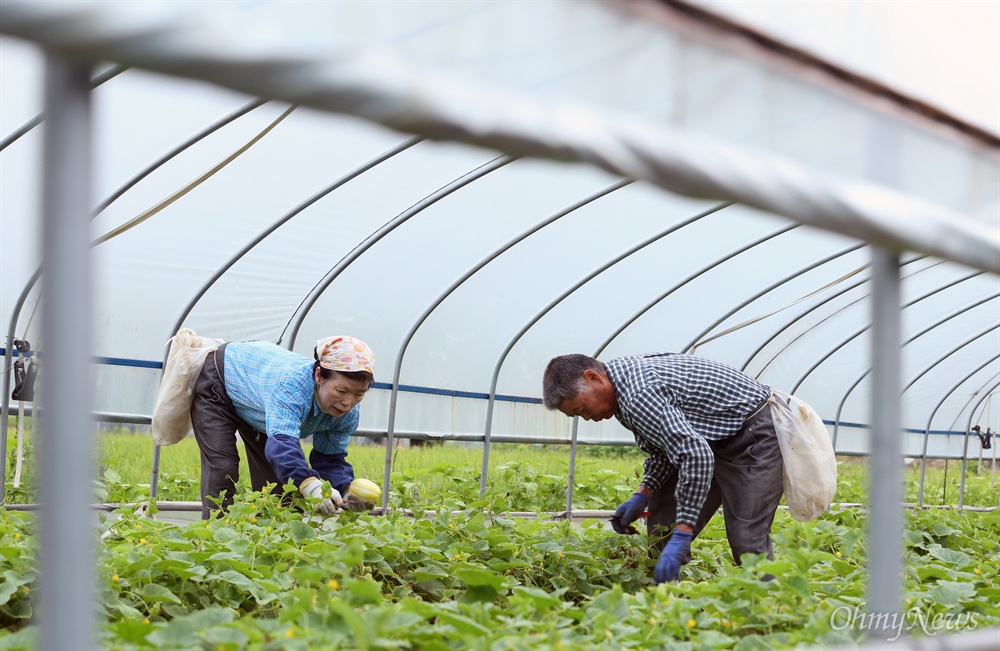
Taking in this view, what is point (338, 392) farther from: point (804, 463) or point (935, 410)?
point (935, 410)

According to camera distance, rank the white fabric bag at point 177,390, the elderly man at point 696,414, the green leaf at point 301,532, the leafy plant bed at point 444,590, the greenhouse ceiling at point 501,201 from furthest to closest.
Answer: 1. the white fabric bag at point 177,390
2. the elderly man at point 696,414
3. the green leaf at point 301,532
4. the leafy plant bed at point 444,590
5. the greenhouse ceiling at point 501,201

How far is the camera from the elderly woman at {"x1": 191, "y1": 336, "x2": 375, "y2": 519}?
3.95 metres

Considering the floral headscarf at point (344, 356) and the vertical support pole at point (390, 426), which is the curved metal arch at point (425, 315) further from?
the floral headscarf at point (344, 356)

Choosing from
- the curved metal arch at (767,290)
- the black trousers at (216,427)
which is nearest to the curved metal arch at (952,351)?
the curved metal arch at (767,290)

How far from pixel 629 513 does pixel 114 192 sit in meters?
3.14

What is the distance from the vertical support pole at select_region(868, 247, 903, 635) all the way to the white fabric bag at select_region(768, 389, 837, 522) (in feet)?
8.67

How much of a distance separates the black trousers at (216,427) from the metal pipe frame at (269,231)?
1251 millimetres

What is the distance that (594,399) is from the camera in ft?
11.9

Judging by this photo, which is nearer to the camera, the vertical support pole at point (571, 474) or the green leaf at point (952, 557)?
the green leaf at point (952, 557)

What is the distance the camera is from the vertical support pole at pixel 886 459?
3.72ft

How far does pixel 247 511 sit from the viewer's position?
349 cm

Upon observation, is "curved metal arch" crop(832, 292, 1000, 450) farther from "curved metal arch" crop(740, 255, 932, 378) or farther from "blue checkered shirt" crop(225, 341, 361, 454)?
"blue checkered shirt" crop(225, 341, 361, 454)

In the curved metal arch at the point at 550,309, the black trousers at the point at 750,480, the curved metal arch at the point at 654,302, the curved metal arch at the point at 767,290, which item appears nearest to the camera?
the black trousers at the point at 750,480

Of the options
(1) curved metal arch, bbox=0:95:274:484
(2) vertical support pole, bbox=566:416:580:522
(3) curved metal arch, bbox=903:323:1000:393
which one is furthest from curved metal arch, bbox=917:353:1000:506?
(1) curved metal arch, bbox=0:95:274:484
